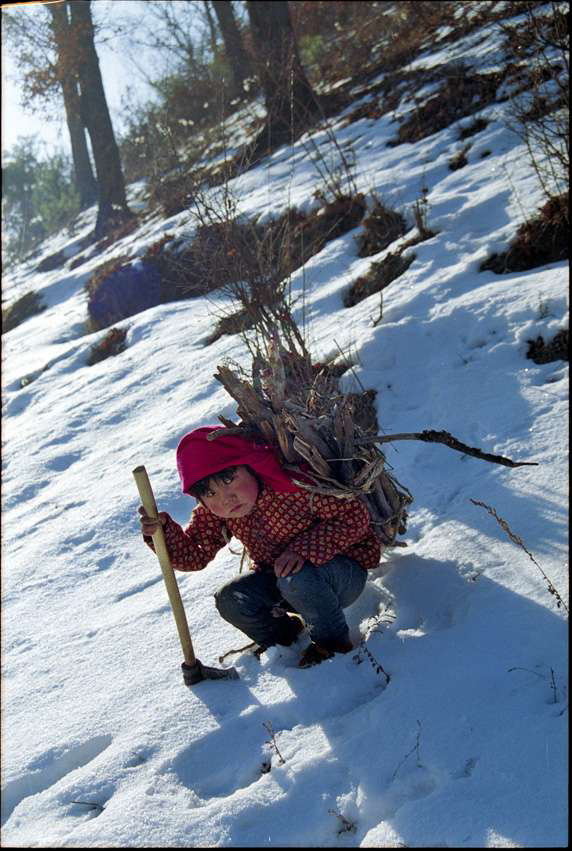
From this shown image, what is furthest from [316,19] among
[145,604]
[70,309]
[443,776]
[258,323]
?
[443,776]

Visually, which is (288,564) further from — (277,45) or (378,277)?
(277,45)

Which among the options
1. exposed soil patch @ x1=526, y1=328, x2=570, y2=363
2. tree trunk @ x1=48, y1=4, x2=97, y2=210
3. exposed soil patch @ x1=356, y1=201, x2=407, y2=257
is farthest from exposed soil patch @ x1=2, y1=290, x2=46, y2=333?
exposed soil patch @ x1=526, y1=328, x2=570, y2=363

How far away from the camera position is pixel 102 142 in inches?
587

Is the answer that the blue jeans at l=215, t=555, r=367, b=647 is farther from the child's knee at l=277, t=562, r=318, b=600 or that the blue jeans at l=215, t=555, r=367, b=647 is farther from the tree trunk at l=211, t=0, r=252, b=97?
the tree trunk at l=211, t=0, r=252, b=97

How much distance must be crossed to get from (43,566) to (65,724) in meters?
1.54

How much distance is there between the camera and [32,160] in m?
38.3

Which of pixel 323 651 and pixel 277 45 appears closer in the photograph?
pixel 323 651

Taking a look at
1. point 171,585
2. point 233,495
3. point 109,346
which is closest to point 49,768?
point 171,585

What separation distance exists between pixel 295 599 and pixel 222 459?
1.78ft

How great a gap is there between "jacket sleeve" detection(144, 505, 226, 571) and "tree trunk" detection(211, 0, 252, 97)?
13.4m

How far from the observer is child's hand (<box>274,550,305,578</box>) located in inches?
95.0

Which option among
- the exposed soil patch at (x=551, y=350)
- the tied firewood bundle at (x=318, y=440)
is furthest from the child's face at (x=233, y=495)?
the exposed soil patch at (x=551, y=350)

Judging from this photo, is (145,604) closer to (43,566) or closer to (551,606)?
(43,566)

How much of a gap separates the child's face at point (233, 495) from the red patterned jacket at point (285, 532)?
68 mm
